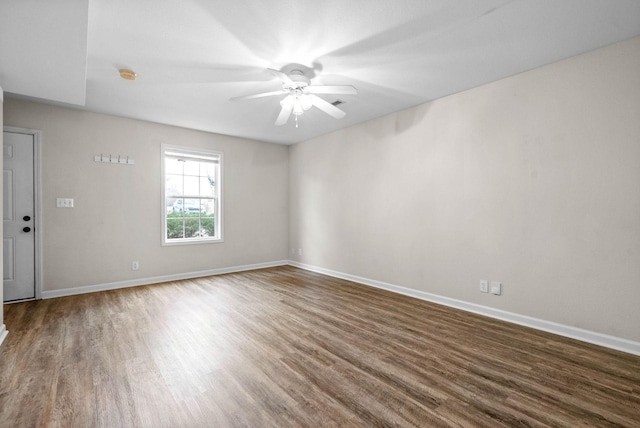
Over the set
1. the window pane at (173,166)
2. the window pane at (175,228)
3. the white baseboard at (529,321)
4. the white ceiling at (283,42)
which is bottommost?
the white baseboard at (529,321)

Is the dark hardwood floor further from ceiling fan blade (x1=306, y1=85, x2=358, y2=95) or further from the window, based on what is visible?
ceiling fan blade (x1=306, y1=85, x2=358, y2=95)

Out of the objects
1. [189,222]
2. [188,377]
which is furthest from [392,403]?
[189,222]

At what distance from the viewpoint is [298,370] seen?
2125 millimetres

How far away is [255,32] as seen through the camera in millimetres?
2293

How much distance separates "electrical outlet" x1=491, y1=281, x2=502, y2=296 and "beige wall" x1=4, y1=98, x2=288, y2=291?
4.14 metres

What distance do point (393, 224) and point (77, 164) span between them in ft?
14.8

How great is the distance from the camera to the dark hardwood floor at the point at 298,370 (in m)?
1.66

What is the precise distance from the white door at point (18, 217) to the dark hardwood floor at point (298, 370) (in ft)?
1.07

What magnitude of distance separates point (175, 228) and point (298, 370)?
12.6ft

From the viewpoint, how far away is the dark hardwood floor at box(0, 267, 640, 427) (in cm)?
166

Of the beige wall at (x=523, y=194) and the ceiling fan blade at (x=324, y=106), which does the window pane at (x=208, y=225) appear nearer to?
the beige wall at (x=523, y=194)

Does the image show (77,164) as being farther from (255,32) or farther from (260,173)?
(255,32)

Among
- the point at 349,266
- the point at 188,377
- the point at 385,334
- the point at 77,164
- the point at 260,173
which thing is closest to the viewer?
the point at 188,377

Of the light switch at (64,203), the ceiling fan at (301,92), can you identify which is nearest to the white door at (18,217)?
the light switch at (64,203)
